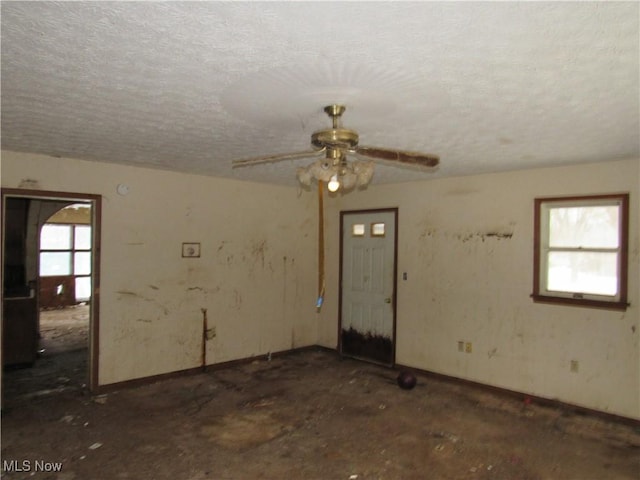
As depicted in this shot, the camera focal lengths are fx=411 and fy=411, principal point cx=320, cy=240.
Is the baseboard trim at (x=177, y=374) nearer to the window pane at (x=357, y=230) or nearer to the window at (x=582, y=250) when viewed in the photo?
the window pane at (x=357, y=230)

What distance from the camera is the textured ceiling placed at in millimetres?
1385

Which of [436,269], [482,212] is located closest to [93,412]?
[436,269]

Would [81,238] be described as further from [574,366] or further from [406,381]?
[574,366]

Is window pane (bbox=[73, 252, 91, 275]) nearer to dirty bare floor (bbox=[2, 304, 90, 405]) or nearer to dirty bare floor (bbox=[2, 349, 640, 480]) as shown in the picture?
dirty bare floor (bbox=[2, 304, 90, 405])

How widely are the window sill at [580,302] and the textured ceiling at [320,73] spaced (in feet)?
4.31

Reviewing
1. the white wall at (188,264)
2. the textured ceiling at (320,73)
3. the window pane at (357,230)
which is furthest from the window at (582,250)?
the white wall at (188,264)

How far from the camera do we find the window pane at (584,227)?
363cm

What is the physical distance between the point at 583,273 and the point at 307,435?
2.85 meters

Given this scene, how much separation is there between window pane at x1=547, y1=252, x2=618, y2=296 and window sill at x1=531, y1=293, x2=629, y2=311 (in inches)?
3.9

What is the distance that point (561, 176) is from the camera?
3836 mm

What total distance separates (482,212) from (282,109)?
9.30 feet

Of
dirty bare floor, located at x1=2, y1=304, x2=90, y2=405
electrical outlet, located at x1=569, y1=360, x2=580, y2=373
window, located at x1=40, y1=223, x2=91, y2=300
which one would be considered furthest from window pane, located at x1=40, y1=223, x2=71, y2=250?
electrical outlet, located at x1=569, y1=360, x2=580, y2=373

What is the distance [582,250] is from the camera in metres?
3.75

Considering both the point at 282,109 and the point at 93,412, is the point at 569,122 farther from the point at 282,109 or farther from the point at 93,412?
the point at 93,412
